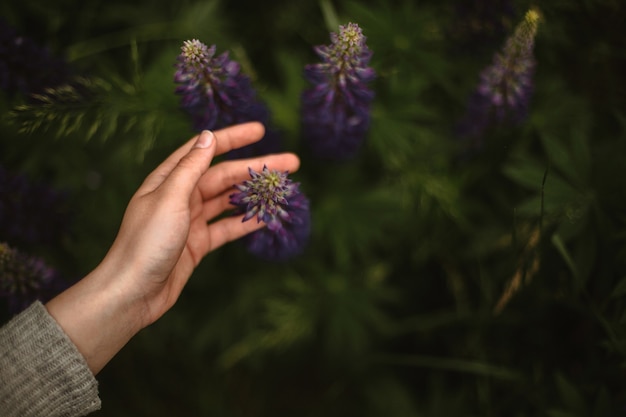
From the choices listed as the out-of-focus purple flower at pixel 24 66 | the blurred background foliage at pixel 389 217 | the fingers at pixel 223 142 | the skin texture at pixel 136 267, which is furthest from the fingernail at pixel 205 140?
the out-of-focus purple flower at pixel 24 66

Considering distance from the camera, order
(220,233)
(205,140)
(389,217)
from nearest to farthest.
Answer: (205,140), (220,233), (389,217)

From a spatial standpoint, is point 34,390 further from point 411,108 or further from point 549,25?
point 549,25

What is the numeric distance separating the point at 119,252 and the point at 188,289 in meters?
0.96

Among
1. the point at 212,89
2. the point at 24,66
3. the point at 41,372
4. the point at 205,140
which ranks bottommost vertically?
the point at 41,372

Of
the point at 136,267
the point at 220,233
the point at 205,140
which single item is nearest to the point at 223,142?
the point at 205,140

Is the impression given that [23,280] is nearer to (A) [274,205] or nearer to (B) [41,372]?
(B) [41,372]

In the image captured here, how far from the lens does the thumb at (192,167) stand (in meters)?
1.11

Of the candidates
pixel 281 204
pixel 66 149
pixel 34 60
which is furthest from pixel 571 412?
pixel 66 149

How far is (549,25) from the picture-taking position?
1682mm

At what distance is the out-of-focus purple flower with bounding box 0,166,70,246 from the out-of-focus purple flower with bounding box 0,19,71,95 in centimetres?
25

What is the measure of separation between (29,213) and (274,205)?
828 millimetres

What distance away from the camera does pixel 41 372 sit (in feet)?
3.68

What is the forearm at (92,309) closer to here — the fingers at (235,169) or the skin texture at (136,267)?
the skin texture at (136,267)

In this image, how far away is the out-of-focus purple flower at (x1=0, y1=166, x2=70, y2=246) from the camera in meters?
1.34
